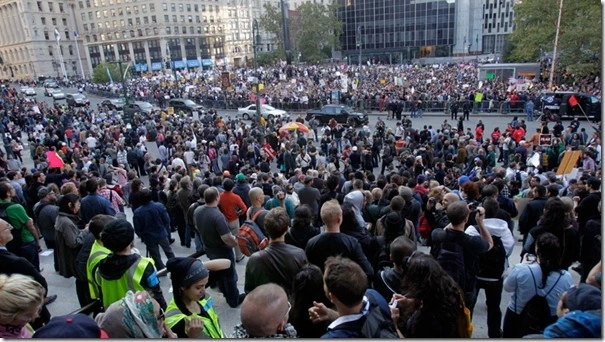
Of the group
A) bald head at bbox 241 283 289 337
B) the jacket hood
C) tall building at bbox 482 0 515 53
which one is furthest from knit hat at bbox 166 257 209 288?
tall building at bbox 482 0 515 53

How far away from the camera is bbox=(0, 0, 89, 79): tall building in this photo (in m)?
98.2

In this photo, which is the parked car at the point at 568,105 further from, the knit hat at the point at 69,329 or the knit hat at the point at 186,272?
the knit hat at the point at 69,329

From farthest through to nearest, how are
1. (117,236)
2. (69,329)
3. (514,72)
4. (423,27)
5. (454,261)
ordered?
1. (423,27)
2. (514,72)
3. (454,261)
4. (117,236)
5. (69,329)

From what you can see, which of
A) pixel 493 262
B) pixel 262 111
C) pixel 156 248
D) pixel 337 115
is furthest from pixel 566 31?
pixel 156 248

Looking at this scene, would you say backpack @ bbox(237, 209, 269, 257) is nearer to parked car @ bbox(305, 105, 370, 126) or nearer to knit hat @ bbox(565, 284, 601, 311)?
knit hat @ bbox(565, 284, 601, 311)

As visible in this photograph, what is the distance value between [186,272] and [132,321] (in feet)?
1.58

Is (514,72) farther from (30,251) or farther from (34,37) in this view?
(34,37)

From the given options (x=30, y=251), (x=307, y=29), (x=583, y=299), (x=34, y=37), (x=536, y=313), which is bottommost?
(x=30, y=251)

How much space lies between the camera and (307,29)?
76750mm

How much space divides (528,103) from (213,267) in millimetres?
26583

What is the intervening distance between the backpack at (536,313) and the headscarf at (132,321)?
10.4ft

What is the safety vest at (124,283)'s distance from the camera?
12.1ft

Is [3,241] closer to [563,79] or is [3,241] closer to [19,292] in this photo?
[19,292]

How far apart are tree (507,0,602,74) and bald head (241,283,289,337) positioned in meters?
31.8
